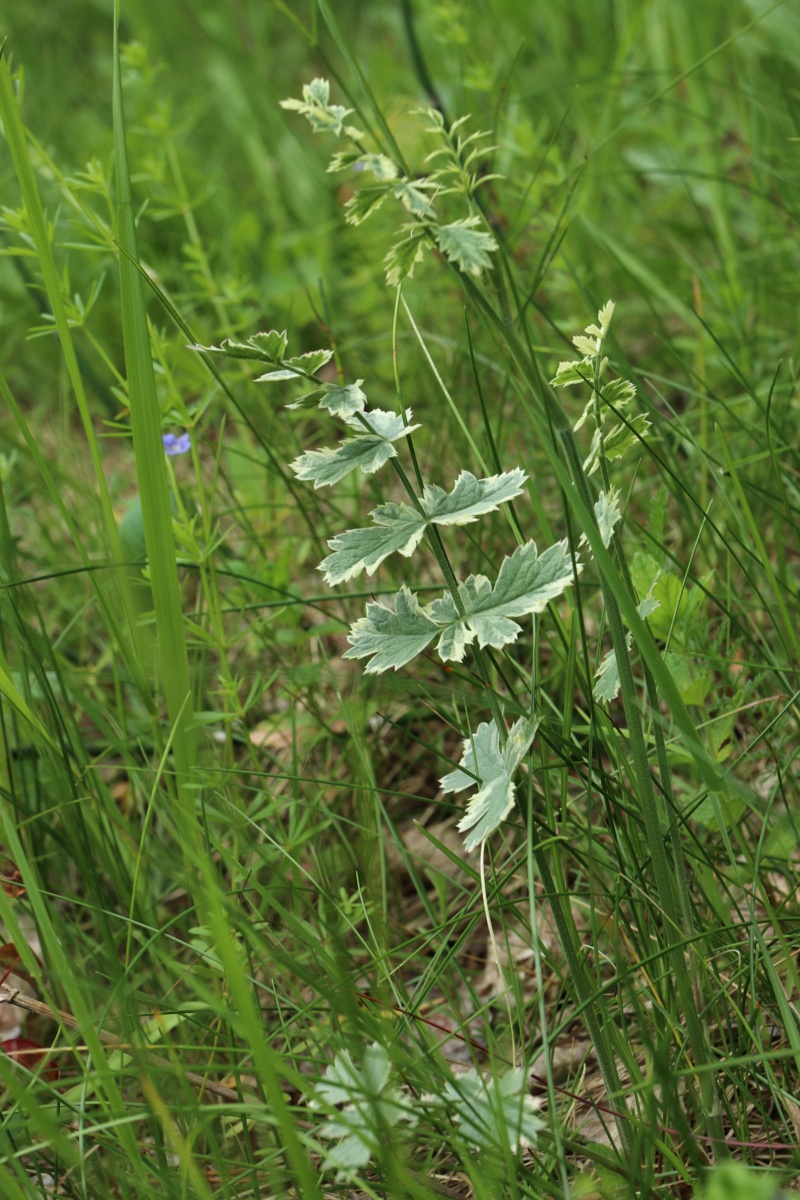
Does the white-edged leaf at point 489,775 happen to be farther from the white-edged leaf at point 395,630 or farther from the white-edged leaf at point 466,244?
the white-edged leaf at point 466,244

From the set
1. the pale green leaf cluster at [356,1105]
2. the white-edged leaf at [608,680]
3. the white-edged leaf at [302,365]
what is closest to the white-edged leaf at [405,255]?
the white-edged leaf at [302,365]

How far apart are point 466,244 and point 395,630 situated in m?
0.34

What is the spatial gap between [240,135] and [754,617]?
2758 mm

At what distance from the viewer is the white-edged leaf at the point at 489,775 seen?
2.61 ft

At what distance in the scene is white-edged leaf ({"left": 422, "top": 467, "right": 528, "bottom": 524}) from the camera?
83cm

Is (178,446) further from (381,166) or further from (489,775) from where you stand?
(489,775)

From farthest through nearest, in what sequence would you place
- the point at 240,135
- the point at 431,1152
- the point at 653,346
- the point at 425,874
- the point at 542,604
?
the point at 240,135 → the point at 653,346 → the point at 425,874 → the point at 431,1152 → the point at 542,604

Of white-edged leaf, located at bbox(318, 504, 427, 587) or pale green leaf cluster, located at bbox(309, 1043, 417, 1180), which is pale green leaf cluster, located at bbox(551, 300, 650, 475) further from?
pale green leaf cluster, located at bbox(309, 1043, 417, 1180)

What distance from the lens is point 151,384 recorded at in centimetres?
103

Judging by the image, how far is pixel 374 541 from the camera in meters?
0.86

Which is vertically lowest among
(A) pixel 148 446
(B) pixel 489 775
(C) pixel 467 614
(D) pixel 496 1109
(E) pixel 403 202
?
(D) pixel 496 1109

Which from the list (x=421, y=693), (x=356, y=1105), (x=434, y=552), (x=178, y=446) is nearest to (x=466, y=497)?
(x=434, y=552)

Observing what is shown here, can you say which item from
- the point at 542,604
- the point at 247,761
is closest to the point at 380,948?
the point at 542,604

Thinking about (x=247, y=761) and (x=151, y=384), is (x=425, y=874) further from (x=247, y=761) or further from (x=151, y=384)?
(x=151, y=384)
